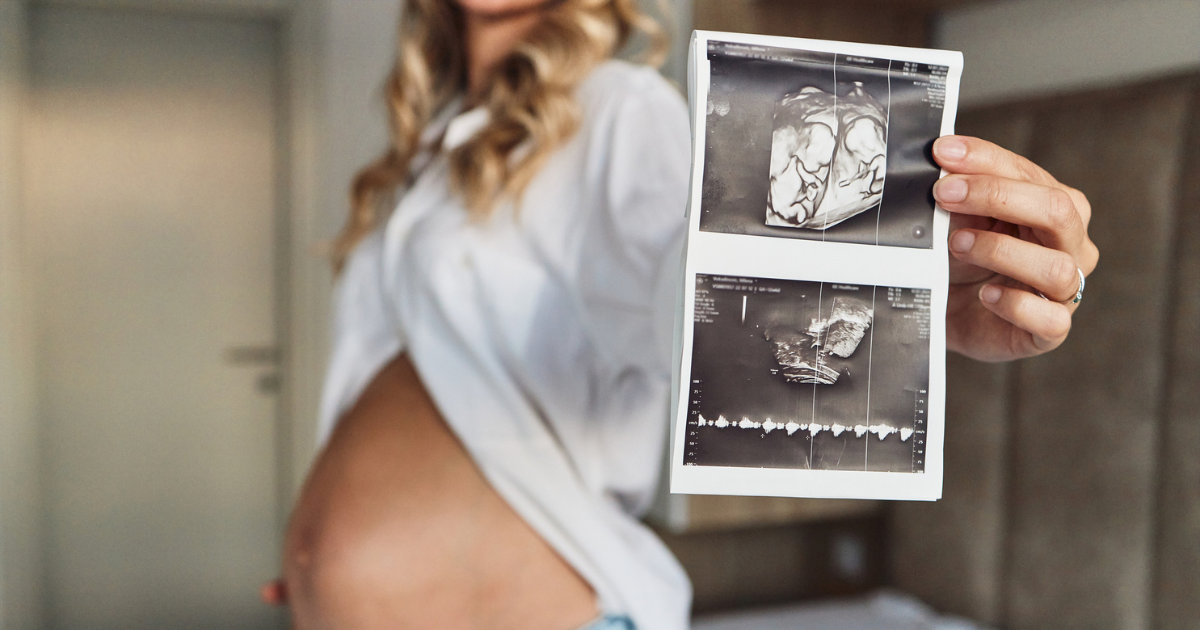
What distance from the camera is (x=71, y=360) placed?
1924 mm

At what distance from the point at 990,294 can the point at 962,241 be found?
35 mm

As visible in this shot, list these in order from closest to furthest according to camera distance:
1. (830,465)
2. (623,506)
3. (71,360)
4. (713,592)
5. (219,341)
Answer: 1. (830,465)
2. (623,506)
3. (713,592)
4. (71,360)
5. (219,341)

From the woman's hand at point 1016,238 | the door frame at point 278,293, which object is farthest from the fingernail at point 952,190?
the door frame at point 278,293

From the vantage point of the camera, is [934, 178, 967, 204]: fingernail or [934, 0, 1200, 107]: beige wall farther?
[934, 0, 1200, 107]: beige wall

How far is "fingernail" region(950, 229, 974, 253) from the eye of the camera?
389 millimetres

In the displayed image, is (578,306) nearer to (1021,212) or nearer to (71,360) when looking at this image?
(1021,212)

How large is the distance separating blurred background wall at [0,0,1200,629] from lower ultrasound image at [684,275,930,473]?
614 mm

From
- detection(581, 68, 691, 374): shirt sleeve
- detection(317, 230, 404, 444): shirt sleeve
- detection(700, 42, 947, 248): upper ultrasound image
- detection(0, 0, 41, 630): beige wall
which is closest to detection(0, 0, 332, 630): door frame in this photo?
detection(0, 0, 41, 630): beige wall

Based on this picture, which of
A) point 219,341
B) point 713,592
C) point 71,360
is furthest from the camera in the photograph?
point 219,341

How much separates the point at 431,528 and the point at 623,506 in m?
0.23

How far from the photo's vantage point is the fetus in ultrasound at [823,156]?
0.36 metres

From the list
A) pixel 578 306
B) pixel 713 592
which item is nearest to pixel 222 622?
pixel 713 592

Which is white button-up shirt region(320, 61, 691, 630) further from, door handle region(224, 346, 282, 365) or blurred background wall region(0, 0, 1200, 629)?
door handle region(224, 346, 282, 365)

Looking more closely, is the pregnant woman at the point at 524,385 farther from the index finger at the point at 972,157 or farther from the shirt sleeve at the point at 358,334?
the index finger at the point at 972,157
